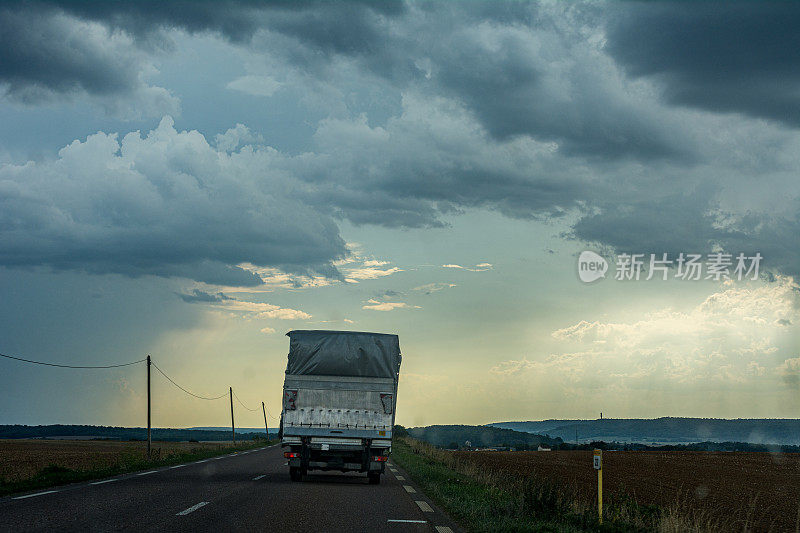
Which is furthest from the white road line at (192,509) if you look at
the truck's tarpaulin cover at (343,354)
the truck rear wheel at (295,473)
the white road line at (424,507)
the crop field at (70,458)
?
the truck's tarpaulin cover at (343,354)

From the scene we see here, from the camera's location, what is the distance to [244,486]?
1709cm

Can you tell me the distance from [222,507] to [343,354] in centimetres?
741

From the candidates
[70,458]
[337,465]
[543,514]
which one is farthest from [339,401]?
[70,458]

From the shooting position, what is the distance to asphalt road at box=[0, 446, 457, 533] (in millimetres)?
10352

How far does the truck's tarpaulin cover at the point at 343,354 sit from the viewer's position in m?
19.5

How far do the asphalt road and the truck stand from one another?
645 mm

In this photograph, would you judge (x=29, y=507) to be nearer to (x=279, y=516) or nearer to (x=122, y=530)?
(x=122, y=530)

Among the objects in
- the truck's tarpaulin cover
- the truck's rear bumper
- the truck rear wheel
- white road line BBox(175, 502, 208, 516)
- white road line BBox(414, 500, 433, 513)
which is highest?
the truck's tarpaulin cover

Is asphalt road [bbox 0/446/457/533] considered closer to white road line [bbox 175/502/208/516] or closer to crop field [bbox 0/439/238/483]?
white road line [bbox 175/502/208/516]

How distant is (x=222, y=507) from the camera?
1256cm

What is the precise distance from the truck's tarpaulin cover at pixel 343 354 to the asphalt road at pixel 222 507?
9.05ft

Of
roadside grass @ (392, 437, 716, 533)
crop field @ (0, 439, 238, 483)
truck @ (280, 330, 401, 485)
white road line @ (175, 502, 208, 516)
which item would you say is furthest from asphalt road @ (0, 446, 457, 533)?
crop field @ (0, 439, 238, 483)

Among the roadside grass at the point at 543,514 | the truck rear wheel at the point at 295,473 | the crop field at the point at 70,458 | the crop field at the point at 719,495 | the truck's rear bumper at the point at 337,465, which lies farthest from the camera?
the crop field at the point at 70,458

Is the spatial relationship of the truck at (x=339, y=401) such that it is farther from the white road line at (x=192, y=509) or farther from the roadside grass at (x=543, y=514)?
the white road line at (x=192, y=509)
